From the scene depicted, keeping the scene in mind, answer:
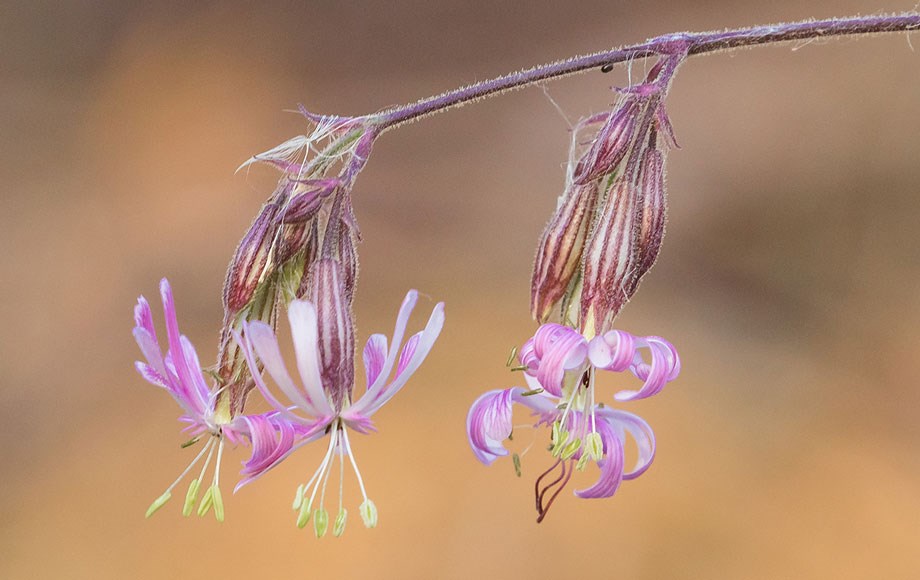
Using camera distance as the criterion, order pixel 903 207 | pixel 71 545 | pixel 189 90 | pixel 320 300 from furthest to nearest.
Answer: pixel 189 90 < pixel 903 207 < pixel 71 545 < pixel 320 300

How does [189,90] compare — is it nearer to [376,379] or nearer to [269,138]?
[269,138]

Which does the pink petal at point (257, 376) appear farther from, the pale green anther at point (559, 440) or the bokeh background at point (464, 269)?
the bokeh background at point (464, 269)

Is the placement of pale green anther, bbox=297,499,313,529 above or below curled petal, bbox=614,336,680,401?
below

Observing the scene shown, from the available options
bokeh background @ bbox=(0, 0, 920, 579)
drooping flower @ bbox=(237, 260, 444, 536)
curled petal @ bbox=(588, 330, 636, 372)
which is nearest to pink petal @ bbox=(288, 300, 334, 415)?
drooping flower @ bbox=(237, 260, 444, 536)

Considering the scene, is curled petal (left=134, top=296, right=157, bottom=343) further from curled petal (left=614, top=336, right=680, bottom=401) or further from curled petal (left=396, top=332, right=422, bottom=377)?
curled petal (left=614, top=336, right=680, bottom=401)

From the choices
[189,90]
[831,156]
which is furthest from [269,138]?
[831,156]

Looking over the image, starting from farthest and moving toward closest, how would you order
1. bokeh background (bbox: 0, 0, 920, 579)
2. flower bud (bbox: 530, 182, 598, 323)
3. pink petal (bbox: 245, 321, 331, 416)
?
bokeh background (bbox: 0, 0, 920, 579) < flower bud (bbox: 530, 182, 598, 323) < pink petal (bbox: 245, 321, 331, 416)

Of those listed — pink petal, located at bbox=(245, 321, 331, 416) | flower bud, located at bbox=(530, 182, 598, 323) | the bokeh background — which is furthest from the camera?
the bokeh background

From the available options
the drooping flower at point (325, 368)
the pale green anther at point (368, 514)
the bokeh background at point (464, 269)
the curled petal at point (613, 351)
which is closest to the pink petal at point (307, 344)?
the drooping flower at point (325, 368)
